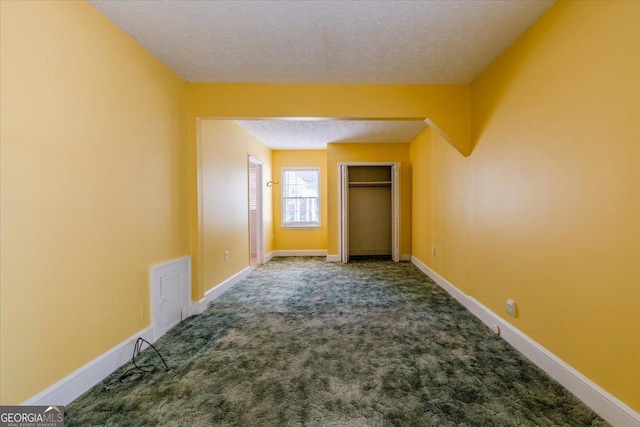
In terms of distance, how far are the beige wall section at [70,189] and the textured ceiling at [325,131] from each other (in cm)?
214

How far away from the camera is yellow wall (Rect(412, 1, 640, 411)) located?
54.3 inches

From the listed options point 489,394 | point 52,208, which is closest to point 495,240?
point 489,394

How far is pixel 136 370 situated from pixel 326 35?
2.86m

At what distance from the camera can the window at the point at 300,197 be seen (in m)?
6.46

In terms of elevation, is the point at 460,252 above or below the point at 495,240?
below

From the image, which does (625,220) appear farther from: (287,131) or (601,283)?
(287,131)

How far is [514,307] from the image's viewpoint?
2.24m

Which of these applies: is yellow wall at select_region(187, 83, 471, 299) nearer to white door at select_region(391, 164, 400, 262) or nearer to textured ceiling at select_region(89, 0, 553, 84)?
textured ceiling at select_region(89, 0, 553, 84)

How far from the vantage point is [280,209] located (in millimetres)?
6469

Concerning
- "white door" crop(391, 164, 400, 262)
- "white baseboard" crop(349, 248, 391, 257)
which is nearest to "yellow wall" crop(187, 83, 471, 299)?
"white door" crop(391, 164, 400, 262)

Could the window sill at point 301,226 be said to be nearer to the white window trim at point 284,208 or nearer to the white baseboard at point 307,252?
the white window trim at point 284,208

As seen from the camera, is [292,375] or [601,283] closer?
[601,283]

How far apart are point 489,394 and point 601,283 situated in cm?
90

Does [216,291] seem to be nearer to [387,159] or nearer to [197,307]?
[197,307]
